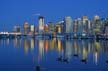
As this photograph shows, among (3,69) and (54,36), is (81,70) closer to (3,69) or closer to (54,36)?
(3,69)

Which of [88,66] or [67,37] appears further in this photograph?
[67,37]

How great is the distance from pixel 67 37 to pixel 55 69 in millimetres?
149908

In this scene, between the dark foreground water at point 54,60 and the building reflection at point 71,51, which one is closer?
the dark foreground water at point 54,60

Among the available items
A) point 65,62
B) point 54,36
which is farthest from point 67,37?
point 65,62

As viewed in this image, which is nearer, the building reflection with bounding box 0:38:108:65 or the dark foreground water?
the dark foreground water

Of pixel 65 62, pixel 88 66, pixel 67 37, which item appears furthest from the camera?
pixel 67 37

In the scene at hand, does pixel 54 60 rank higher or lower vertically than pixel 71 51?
lower

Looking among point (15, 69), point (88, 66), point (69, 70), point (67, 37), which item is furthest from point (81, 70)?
point (67, 37)

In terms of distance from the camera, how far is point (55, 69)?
3675 cm

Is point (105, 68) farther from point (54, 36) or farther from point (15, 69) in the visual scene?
point (54, 36)

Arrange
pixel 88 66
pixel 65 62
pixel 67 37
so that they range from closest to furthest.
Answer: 1. pixel 88 66
2. pixel 65 62
3. pixel 67 37

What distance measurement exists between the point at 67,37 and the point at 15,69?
493ft

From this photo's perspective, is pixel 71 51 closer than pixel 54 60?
No

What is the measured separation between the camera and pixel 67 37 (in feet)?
612
